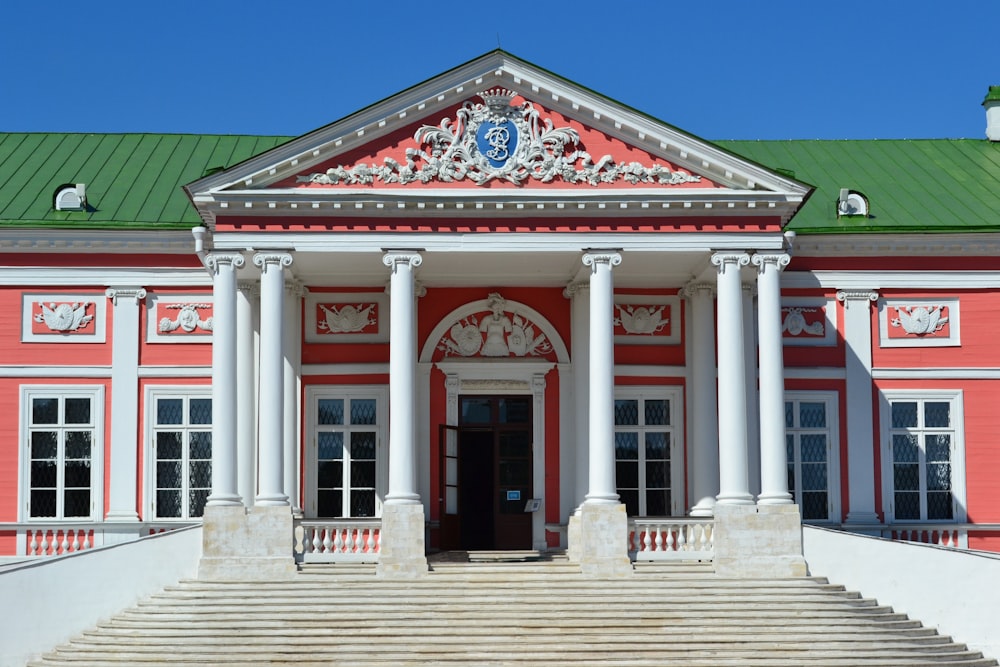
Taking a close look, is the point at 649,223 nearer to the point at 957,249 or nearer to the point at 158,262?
the point at 957,249

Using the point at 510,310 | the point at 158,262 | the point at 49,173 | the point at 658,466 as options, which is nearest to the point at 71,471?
the point at 158,262

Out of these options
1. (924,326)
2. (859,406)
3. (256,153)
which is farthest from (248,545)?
(924,326)

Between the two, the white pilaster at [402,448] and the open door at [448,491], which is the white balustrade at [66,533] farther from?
the white pilaster at [402,448]

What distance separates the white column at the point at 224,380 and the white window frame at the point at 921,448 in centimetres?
1049

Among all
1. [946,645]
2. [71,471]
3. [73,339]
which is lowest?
[946,645]

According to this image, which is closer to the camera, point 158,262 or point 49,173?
point 158,262

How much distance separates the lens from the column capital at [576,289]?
23.5 m

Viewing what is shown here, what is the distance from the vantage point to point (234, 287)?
2133 cm

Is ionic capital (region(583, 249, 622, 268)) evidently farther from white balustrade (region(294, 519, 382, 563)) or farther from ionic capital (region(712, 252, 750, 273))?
white balustrade (region(294, 519, 382, 563))

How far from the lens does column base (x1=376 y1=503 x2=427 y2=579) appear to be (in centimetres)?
2031

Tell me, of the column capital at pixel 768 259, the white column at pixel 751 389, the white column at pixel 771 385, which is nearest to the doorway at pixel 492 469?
the white column at pixel 751 389

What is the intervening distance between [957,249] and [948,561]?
673 centimetres

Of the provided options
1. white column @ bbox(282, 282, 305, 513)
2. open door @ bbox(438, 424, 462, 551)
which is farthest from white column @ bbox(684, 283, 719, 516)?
white column @ bbox(282, 282, 305, 513)

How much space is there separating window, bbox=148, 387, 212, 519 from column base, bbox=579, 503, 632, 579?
6.72 m
